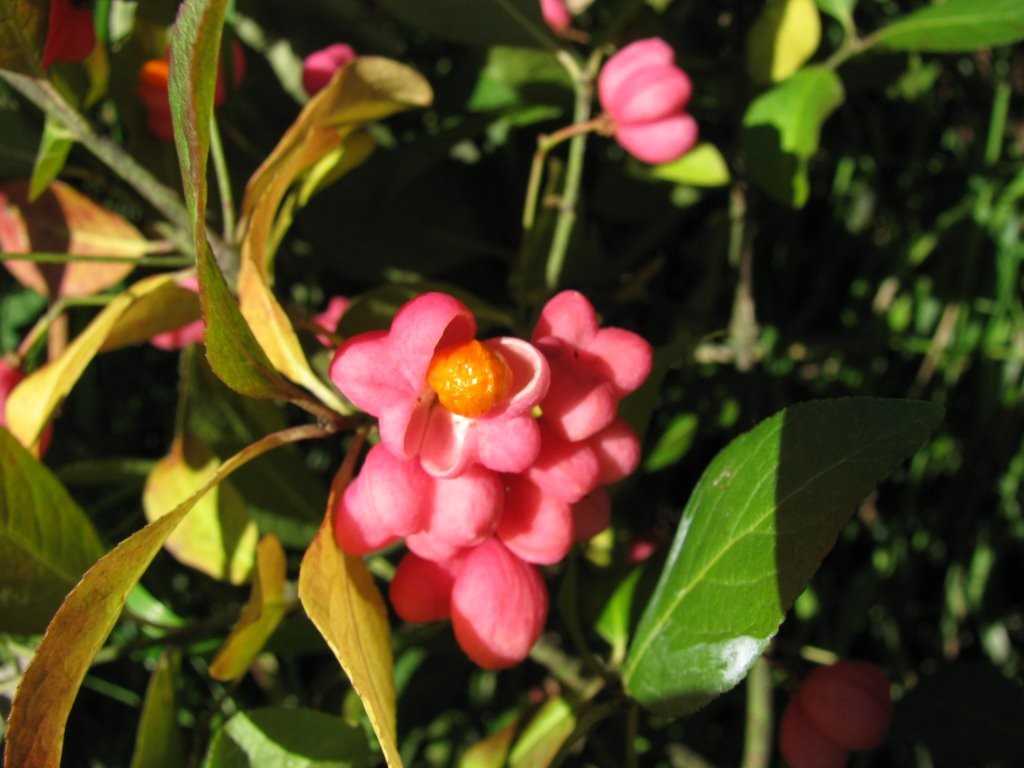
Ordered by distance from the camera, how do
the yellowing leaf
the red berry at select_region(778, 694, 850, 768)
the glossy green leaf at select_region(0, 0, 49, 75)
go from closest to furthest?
the glossy green leaf at select_region(0, 0, 49, 75) < the red berry at select_region(778, 694, 850, 768) < the yellowing leaf

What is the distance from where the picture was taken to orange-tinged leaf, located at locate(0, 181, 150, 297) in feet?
2.64

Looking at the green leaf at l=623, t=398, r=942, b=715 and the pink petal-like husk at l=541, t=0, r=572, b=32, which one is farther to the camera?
the pink petal-like husk at l=541, t=0, r=572, b=32

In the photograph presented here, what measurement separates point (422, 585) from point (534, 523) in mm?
90

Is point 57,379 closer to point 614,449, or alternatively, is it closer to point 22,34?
point 22,34

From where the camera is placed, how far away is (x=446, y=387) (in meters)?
0.48

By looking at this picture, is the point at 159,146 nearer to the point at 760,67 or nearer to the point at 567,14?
the point at 567,14

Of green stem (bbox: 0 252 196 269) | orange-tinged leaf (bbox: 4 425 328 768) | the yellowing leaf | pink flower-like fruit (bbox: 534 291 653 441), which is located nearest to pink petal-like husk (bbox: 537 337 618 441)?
pink flower-like fruit (bbox: 534 291 653 441)

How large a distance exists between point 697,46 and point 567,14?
0.20m

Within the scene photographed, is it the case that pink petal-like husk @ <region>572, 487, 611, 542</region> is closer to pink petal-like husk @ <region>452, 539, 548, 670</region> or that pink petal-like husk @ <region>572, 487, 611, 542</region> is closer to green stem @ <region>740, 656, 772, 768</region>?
pink petal-like husk @ <region>452, 539, 548, 670</region>

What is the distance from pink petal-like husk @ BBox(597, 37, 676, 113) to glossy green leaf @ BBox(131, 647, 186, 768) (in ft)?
1.69

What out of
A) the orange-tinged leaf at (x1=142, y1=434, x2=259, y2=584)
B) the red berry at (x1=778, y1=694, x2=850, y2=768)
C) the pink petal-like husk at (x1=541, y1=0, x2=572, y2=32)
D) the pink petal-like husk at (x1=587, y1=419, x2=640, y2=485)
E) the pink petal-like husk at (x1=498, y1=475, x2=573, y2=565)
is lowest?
the red berry at (x1=778, y1=694, x2=850, y2=768)

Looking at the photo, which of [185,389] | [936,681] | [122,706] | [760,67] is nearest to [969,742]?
[936,681]

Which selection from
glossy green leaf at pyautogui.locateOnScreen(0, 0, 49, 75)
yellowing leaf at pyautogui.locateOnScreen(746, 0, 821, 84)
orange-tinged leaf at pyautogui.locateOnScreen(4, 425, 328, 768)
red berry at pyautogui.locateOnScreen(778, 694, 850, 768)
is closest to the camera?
orange-tinged leaf at pyautogui.locateOnScreen(4, 425, 328, 768)

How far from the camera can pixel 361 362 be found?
500 mm
